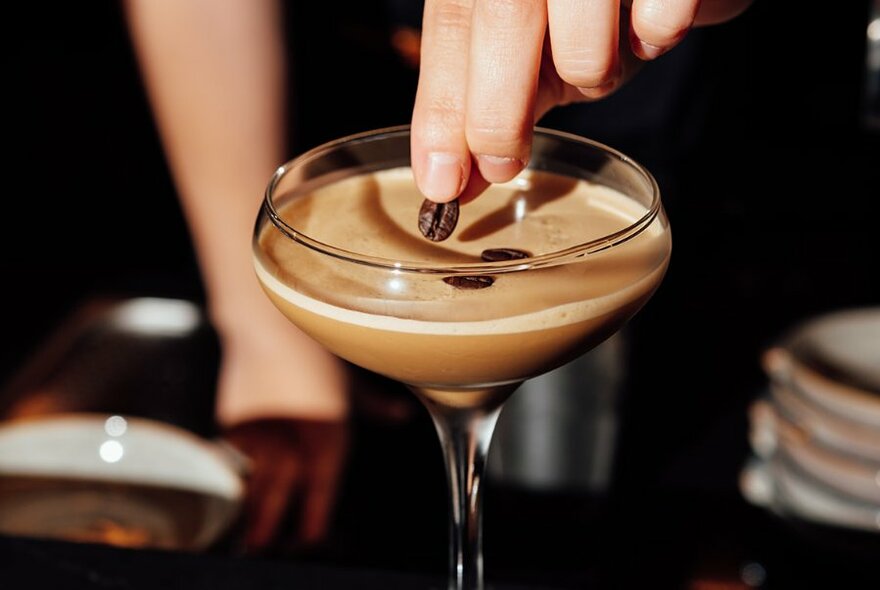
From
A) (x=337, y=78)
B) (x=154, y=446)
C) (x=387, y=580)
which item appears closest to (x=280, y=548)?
(x=154, y=446)

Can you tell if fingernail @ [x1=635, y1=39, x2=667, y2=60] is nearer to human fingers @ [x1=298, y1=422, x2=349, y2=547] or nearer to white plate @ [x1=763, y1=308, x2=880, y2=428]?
white plate @ [x1=763, y1=308, x2=880, y2=428]

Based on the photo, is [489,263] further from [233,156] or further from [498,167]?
[233,156]

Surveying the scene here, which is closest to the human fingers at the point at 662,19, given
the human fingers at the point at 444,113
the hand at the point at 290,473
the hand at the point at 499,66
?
the hand at the point at 499,66

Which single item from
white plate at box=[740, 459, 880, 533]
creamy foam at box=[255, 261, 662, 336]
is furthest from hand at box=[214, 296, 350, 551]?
creamy foam at box=[255, 261, 662, 336]

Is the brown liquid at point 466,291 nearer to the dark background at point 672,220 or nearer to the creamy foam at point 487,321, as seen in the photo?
the creamy foam at point 487,321

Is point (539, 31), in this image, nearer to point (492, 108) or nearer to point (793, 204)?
point (492, 108)

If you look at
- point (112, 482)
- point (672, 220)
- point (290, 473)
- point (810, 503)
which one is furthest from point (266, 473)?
point (672, 220)
